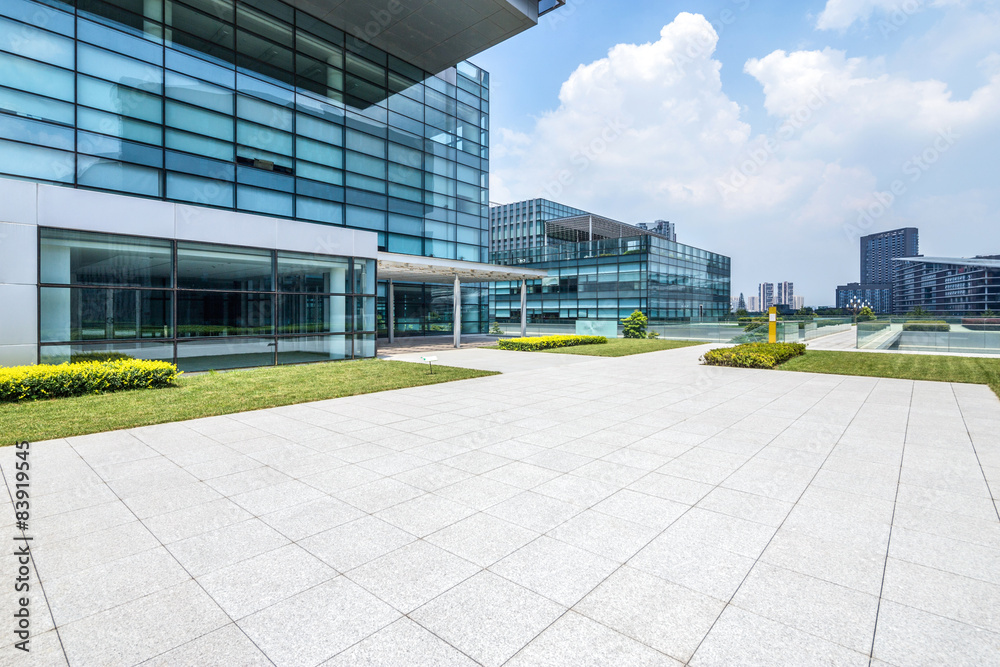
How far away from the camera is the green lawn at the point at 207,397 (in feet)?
29.0

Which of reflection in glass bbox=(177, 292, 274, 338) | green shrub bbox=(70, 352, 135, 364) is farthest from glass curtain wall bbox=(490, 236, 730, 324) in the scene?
green shrub bbox=(70, 352, 135, 364)

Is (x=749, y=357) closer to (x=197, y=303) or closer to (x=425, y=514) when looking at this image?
(x=425, y=514)

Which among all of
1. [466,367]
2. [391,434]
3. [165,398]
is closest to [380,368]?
[466,367]

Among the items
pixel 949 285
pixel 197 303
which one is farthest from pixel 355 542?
pixel 949 285

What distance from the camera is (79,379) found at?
11719 millimetres

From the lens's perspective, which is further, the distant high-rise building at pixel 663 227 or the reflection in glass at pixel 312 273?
the distant high-rise building at pixel 663 227

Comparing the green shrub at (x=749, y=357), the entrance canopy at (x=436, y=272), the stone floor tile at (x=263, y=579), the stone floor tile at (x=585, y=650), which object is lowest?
the stone floor tile at (x=263, y=579)

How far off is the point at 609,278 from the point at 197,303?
41.4m

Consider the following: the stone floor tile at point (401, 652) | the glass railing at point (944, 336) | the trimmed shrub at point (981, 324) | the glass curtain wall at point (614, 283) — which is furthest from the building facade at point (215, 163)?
the trimmed shrub at point (981, 324)

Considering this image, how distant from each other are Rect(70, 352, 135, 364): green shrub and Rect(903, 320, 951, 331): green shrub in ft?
123

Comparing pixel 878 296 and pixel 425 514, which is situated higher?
pixel 878 296

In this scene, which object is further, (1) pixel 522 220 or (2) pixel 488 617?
(1) pixel 522 220

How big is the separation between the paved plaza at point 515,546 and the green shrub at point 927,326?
75.3 ft

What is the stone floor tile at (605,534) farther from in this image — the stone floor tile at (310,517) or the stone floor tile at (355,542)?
the stone floor tile at (310,517)
